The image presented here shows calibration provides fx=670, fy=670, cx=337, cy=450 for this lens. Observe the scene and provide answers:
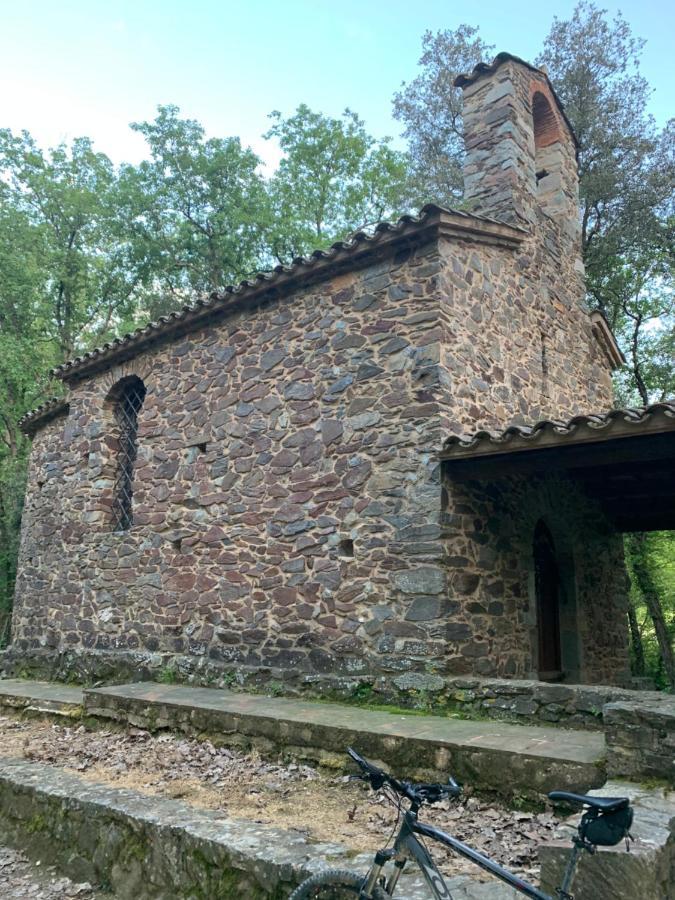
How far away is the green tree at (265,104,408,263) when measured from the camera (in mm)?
19047

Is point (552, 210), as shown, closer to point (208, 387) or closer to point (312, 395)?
point (312, 395)

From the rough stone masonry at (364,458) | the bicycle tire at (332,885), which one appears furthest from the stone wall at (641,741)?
the rough stone masonry at (364,458)

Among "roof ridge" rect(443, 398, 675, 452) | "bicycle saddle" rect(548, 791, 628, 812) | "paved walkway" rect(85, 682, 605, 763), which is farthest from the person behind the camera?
"roof ridge" rect(443, 398, 675, 452)

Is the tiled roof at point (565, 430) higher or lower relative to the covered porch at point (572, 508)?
higher

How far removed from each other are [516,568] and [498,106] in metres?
5.82

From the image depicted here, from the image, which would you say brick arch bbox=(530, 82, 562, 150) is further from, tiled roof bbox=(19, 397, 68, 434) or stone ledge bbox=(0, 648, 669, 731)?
tiled roof bbox=(19, 397, 68, 434)

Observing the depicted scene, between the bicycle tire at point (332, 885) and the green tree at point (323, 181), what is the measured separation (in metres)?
17.7

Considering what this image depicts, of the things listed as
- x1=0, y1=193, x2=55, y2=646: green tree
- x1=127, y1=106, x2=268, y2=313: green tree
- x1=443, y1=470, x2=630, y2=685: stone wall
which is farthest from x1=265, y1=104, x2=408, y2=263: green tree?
x1=443, y1=470, x2=630, y2=685: stone wall

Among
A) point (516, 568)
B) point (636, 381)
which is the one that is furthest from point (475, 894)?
point (636, 381)

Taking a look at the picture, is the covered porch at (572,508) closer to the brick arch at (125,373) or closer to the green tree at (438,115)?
the brick arch at (125,373)

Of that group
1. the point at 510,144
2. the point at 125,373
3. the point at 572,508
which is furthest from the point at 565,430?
the point at 125,373

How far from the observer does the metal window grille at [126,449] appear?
9.59 meters

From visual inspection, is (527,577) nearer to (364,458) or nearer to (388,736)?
(364,458)

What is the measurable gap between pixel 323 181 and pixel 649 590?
45.9 ft
